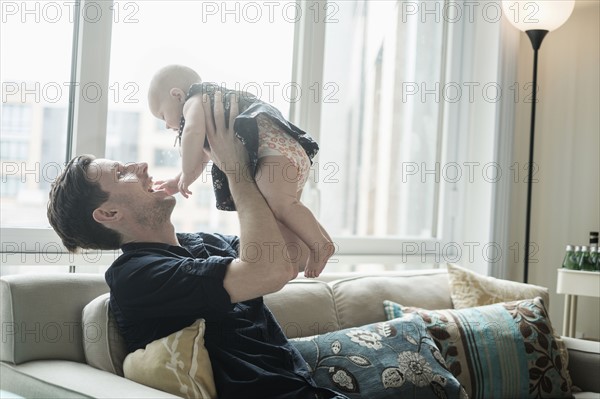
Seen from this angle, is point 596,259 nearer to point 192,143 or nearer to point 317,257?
point 317,257

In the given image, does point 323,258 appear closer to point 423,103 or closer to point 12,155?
point 12,155

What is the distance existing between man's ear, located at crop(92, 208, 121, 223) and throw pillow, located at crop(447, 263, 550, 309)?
57.7 inches

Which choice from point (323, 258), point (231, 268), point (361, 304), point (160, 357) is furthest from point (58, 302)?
point (361, 304)

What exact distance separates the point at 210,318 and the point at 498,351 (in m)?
1.14

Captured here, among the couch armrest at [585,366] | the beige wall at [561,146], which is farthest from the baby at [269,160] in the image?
the beige wall at [561,146]

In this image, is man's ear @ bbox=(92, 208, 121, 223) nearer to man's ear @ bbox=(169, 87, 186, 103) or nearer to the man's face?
the man's face

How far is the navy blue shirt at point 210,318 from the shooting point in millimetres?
1743

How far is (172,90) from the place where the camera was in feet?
6.79

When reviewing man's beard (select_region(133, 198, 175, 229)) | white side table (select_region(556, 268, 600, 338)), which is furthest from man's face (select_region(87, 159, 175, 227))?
white side table (select_region(556, 268, 600, 338))

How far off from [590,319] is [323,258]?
2518 millimetres

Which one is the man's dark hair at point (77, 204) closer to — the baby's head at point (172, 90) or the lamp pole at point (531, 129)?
the baby's head at point (172, 90)

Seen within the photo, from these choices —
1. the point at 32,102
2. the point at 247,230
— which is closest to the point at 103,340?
the point at 247,230

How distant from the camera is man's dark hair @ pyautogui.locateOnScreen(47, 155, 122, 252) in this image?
6.25 ft

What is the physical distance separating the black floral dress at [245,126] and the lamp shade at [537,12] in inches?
77.8
